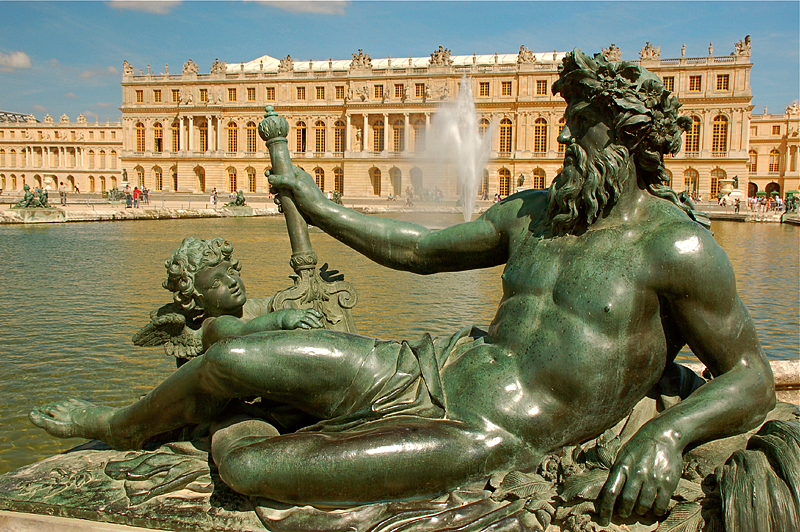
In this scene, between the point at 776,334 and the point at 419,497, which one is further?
the point at 776,334

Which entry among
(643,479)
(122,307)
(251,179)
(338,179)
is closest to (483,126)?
(338,179)

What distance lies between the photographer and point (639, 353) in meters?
1.72

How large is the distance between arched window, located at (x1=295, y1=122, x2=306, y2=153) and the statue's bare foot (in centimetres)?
5388

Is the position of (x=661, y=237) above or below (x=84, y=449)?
above

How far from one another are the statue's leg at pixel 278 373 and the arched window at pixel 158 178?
5922 cm

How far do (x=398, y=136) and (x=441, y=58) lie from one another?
6.98 meters

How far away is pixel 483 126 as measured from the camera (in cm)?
5078

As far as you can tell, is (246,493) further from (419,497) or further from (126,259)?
(126,259)

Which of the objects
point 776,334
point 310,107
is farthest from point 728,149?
point 776,334

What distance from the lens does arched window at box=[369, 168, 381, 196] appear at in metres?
52.2

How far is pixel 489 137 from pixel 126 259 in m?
41.4

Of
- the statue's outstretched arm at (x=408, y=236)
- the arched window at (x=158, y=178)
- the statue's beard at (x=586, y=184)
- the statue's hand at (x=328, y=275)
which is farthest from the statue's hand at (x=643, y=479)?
the arched window at (x=158, y=178)

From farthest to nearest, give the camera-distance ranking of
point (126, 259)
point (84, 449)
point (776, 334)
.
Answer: point (126, 259) < point (776, 334) < point (84, 449)

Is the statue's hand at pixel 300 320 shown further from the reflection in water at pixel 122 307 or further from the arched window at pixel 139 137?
the arched window at pixel 139 137
